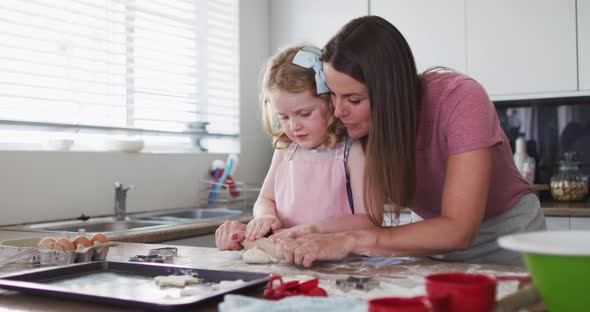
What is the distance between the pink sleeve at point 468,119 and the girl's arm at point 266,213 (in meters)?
0.48

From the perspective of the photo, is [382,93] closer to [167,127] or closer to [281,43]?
[167,127]

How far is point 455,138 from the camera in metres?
1.23

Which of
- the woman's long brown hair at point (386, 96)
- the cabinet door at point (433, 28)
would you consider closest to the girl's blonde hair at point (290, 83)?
the woman's long brown hair at point (386, 96)

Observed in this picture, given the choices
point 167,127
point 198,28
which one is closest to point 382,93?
point 167,127

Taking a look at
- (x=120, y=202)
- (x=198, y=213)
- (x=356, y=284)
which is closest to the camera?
(x=356, y=284)

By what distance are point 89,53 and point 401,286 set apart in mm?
1999

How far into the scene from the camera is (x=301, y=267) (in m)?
1.22

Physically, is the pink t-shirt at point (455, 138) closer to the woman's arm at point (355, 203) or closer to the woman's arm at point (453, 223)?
the woman's arm at point (453, 223)

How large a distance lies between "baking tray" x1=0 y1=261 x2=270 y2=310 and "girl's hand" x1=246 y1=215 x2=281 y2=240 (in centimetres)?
33

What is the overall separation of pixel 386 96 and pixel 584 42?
193cm

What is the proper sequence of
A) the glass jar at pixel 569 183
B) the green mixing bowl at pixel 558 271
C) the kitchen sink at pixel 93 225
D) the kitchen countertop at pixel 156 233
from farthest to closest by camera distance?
1. the glass jar at pixel 569 183
2. the kitchen sink at pixel 93 225
3. the kitchen countertop at pixel 156 233
4. the green mixing bowl at pixel 558 271

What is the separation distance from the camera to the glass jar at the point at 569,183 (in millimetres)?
2877

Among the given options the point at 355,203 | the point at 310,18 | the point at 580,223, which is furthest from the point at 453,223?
the point at 310,18

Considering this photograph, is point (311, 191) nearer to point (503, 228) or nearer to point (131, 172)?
point (503, 228)
